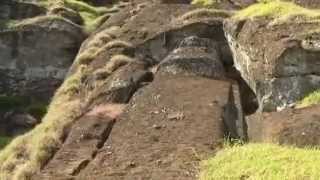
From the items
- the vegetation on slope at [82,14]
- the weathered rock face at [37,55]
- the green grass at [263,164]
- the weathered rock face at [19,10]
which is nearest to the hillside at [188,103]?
the green grass at [263,164]

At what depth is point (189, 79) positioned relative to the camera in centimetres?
1398

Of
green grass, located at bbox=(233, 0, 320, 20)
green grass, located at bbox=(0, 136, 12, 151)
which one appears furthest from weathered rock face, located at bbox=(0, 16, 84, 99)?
green grass, located at bbox=(233, 0, 320, 20)

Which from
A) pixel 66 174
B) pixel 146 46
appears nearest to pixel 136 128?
pixel 66 174

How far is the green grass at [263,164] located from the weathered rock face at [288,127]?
1.46 feet

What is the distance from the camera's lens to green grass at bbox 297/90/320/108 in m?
13.2

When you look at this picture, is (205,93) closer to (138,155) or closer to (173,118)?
(173,118)

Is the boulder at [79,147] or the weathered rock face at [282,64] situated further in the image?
the weathered rock face at [282,64]

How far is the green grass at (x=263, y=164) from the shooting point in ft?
28.7

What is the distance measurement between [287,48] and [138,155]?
16.9ft

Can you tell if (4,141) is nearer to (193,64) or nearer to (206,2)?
(206,2)

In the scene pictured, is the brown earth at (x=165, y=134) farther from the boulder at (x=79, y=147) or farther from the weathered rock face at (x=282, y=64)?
the weathered rock face at (x=282, y=64)

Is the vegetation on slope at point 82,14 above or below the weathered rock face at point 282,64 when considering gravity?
below

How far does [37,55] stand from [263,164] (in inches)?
837

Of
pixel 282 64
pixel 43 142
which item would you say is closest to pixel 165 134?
pixel 43 142
